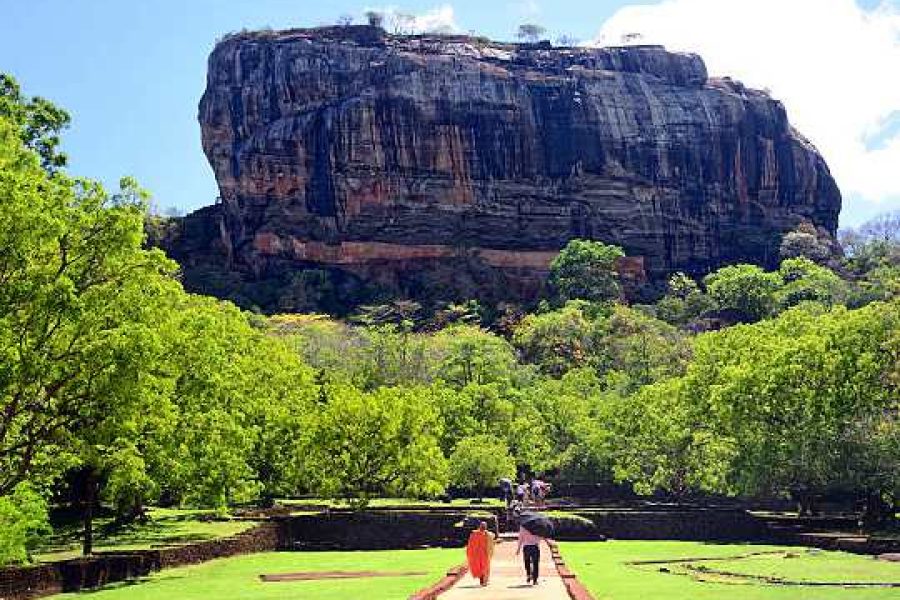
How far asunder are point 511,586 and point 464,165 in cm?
9127

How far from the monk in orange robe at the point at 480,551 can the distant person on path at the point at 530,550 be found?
532 mm

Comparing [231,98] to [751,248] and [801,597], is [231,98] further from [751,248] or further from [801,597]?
[801,597]

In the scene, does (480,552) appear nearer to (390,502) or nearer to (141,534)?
(141,534)

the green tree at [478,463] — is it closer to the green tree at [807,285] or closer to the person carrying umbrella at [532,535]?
the person carrying umbrella at [532,535]

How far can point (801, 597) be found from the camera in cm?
1784

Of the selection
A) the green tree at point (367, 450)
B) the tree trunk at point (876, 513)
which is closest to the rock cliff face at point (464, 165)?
the green tree at point (367, 450)

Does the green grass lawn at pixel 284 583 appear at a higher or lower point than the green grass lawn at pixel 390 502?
lower

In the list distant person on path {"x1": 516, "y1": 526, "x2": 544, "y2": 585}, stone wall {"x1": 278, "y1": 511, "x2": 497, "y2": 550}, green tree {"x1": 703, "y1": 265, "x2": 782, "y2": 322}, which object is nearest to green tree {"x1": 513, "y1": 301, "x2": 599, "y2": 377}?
green tree {"x1": 703, "y1": 265, "x2": 782, "y2": 322}

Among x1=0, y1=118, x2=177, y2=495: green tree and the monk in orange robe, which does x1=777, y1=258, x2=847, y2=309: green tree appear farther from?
x1=0, y1=118, x2=177, y2=495: green tree

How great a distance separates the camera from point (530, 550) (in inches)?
683

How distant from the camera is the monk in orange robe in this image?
56.1ft

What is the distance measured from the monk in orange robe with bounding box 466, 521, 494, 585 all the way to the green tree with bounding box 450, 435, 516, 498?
3019 cm

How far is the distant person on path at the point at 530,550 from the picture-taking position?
1706cm

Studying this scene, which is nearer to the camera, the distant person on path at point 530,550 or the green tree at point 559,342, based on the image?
the distant person on path at point 530,550
